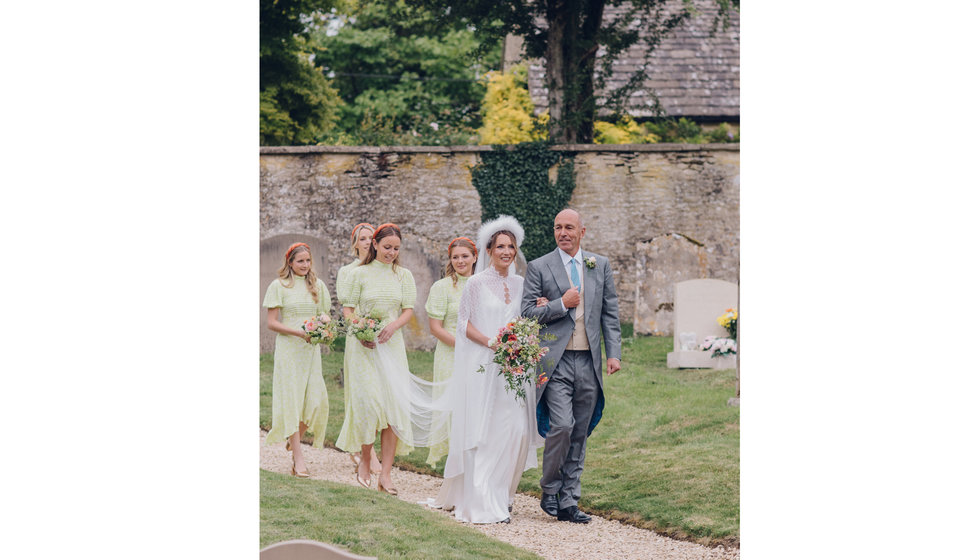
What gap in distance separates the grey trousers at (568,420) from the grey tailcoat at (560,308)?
0.07 meters

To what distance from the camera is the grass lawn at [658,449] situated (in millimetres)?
7672

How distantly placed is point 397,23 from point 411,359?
571 centimetres

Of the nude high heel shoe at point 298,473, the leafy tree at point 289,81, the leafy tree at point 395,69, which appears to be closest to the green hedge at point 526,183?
the leafy tree at point 289,81

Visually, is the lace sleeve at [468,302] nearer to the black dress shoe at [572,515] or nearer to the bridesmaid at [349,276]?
the bridesmaid at [349,276]

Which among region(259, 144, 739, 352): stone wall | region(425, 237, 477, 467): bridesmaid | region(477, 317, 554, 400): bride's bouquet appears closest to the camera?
region(477, 317, 554, 400): bride's bouquet

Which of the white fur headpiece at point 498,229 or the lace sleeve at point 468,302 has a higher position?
the white fur headpiece at point 498,229

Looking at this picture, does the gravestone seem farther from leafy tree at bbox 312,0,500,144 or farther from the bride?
leafy tree at bbox 312,0,500,144

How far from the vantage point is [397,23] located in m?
15.8

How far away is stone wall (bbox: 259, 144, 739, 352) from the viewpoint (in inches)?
569

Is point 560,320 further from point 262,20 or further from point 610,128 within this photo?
point 262,20

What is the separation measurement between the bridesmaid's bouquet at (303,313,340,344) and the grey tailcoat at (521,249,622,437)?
5.11 feet

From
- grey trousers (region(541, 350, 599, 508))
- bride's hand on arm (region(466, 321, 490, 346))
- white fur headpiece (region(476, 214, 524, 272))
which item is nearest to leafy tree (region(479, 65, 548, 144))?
white fur headpiece (region(476, 214, 524, 272))

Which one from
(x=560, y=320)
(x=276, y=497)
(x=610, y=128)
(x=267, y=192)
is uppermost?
(x=610, y=128)

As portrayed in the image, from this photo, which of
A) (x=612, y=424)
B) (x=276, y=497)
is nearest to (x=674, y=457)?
(x=612, y=424)
